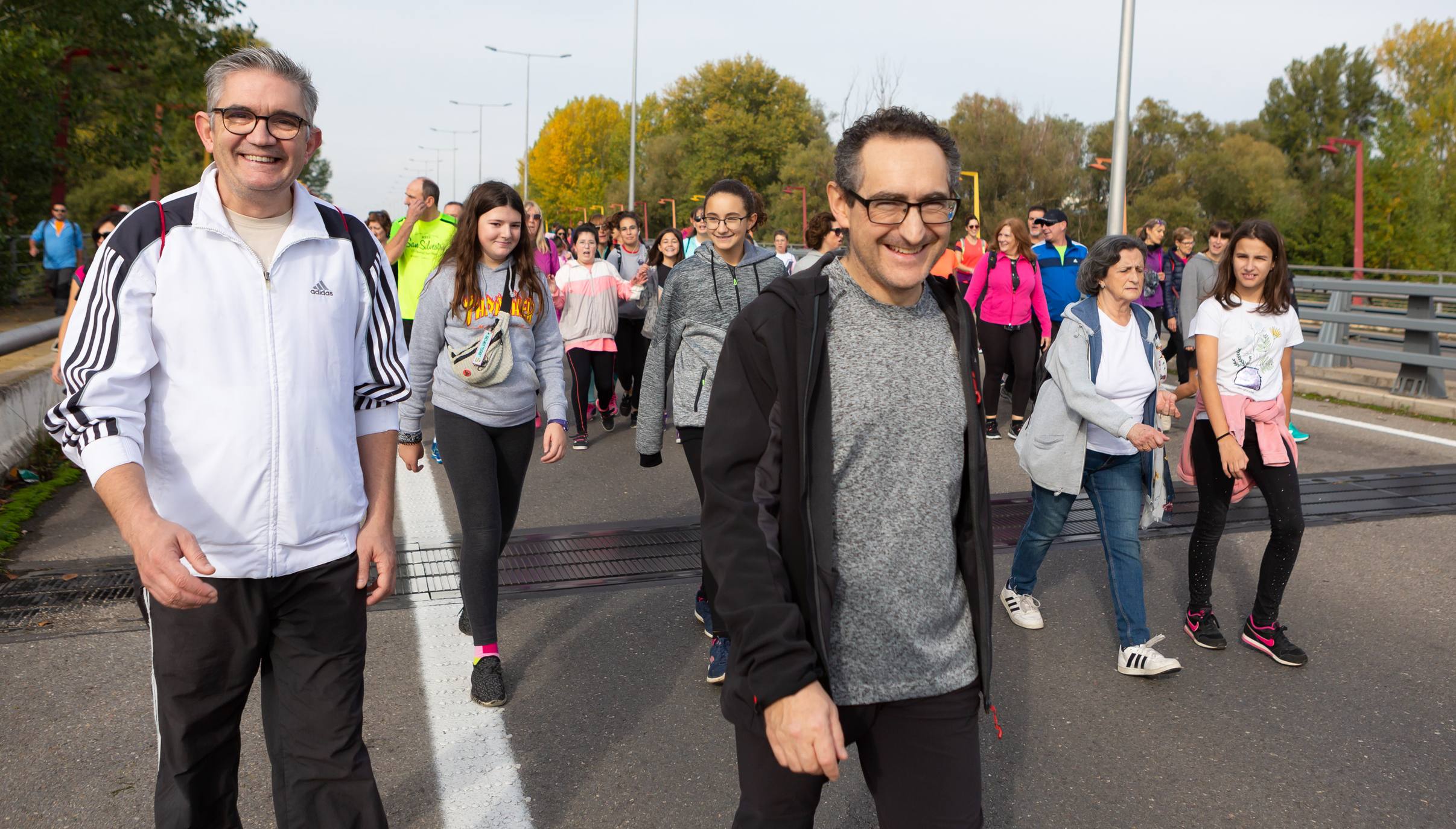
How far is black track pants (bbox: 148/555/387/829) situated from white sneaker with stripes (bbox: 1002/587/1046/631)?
3447 mm

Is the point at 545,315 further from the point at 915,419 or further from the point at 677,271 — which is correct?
the point at 915,419

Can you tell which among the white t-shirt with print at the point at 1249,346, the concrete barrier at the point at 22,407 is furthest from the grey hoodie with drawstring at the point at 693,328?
the concrete barrier at the point at 22,407

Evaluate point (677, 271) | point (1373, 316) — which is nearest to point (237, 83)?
point (677, 271)

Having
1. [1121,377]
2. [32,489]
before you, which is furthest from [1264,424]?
[32,489]

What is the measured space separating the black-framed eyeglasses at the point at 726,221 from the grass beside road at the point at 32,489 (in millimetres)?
4055

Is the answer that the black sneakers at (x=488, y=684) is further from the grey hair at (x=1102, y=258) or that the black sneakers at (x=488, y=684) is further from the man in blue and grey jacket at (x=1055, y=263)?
the man in blue and grey jacket at (x=1055, y=263)

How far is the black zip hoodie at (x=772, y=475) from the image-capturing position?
215 centimetres

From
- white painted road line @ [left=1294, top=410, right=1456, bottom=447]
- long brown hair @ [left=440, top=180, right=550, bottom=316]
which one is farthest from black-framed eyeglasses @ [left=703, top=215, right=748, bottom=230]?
white painted road line @ [left=1294, top=410, right=1456, bottom=447]

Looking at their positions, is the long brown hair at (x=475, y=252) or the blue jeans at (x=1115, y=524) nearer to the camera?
the long brown hair at (x=475, y=252)

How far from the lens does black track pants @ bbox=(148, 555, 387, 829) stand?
2457 millimetres

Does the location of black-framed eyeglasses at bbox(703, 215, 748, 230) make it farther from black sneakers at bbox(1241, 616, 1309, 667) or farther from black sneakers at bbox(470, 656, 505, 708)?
black sneakers at bbox(1241, 616, 1309, 667)

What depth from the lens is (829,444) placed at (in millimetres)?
2201

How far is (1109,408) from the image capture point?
4.75 meters

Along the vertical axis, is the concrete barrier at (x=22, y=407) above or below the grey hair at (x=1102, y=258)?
below
